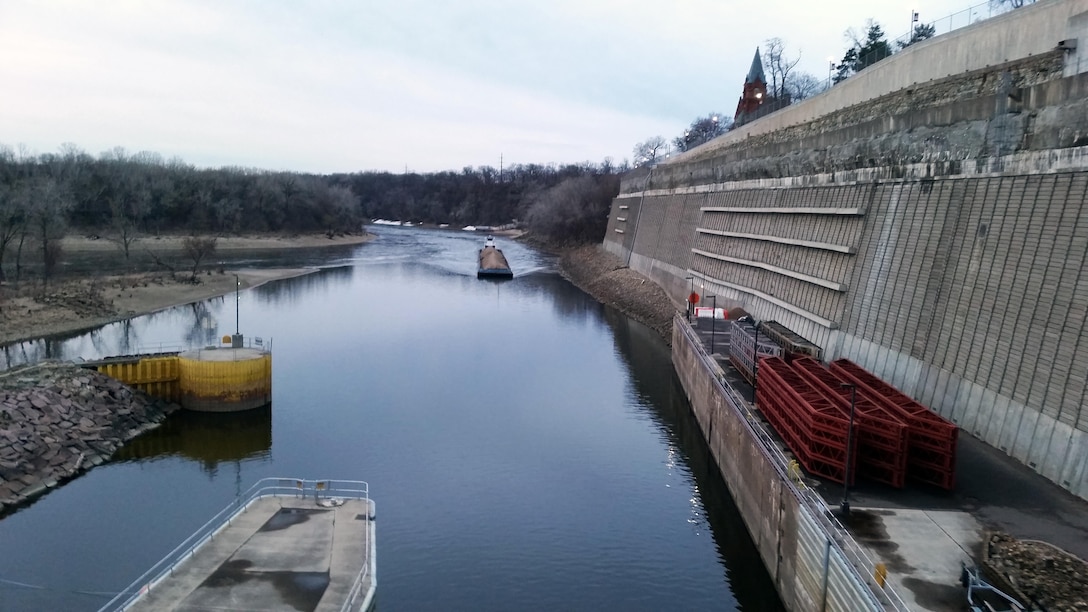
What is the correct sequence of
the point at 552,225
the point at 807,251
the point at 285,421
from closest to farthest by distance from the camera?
the point at 285,421
the point at 807,251
the point at 552,225

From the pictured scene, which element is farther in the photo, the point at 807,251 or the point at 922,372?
the point at 807,251

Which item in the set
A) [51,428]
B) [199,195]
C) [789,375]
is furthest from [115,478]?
[199,195]

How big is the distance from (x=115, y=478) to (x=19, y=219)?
52.5 metres

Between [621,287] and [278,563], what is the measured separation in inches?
2122

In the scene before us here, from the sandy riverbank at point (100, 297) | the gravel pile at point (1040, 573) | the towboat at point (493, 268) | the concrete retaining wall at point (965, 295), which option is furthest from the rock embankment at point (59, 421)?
the towboat at point (493, 268)

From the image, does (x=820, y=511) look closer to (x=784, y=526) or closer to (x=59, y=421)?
(x=784, y=526)

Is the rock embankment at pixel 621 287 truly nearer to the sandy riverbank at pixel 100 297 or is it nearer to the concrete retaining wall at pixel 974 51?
the concrete retaining wall at pixel 974 51

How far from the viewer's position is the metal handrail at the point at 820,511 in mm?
12594

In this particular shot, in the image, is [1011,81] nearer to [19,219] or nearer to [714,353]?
[714,353]

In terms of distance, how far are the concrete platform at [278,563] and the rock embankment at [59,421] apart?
8.68 m

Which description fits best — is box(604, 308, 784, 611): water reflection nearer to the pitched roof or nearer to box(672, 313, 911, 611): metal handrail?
box(672, 313, 911, 611): metal handrail

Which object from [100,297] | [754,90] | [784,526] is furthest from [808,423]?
[754,90]

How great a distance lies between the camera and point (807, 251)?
33.3m

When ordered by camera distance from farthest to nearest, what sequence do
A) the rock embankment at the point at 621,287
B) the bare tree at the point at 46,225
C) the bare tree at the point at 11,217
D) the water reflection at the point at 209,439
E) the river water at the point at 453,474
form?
the bare tree at the point at 46,225, the bare tree at the point at 11,217, the rock embankment at the point at 621,287, the water reflection at the point at 209,439, the river water at the point at 453,474
